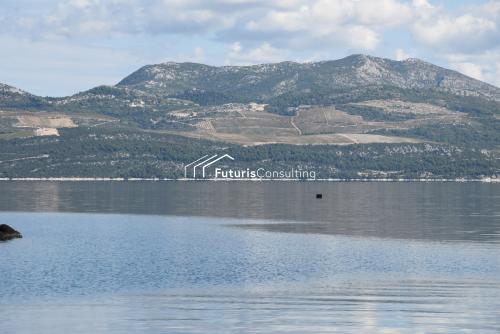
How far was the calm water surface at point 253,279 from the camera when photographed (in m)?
Result: 63.2

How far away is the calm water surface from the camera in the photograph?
63.2 meters

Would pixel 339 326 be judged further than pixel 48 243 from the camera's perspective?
No

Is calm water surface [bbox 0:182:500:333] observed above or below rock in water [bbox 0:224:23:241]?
below

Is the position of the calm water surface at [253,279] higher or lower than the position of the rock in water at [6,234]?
lower

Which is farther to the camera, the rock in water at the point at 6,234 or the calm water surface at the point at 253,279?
the rock in water at the point at 6,234

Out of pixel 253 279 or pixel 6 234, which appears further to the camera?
pixel 6 234

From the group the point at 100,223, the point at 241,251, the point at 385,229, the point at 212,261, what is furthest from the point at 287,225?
the point at 212,261

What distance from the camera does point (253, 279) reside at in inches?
3401

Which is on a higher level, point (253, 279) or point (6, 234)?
point (6, 234)

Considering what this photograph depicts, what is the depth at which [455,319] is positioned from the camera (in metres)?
63.6

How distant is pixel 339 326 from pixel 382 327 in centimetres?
267

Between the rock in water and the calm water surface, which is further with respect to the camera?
the rock in water

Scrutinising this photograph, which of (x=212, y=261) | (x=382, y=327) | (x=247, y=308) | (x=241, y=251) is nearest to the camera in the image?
(x=382, y=327)

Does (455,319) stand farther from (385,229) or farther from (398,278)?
(385,229)
